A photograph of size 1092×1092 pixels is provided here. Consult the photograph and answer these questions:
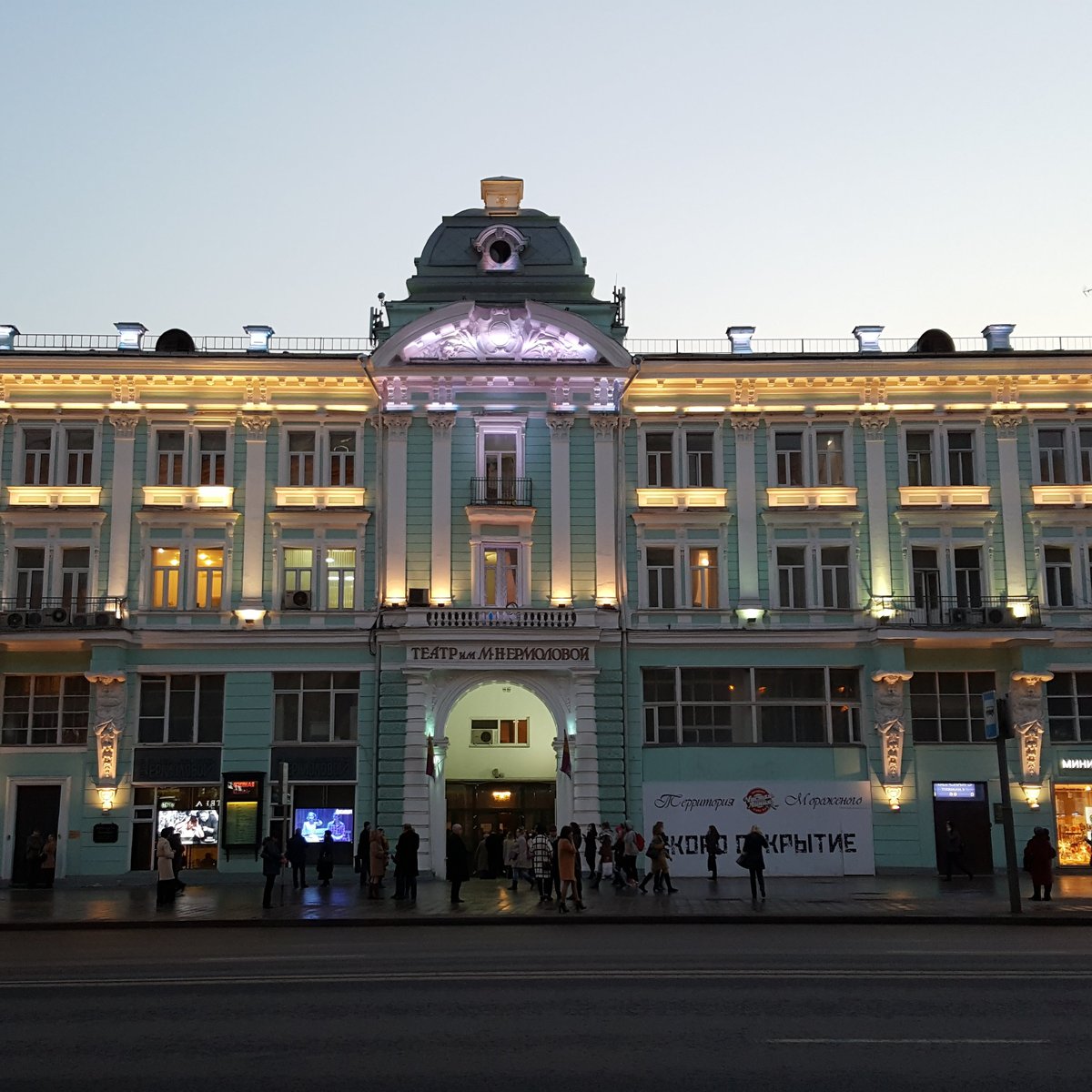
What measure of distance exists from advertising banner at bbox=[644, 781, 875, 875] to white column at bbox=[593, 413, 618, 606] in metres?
6.11

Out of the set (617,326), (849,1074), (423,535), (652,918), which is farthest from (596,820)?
(849,1074)

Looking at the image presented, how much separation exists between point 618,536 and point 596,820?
8.66m

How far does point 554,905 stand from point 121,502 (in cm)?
2031

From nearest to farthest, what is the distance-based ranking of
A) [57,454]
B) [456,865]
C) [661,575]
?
[456,865] < [57,454] < [661,575]

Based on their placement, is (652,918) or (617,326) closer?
(652,918)

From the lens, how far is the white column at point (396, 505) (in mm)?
40656

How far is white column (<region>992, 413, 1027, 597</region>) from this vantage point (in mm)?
41812

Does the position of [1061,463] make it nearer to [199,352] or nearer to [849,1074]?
[199,352]

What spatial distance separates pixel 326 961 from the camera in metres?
18.7

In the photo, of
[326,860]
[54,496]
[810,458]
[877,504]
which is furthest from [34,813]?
[877,504]

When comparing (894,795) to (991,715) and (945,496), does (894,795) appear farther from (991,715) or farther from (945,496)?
(991,715)

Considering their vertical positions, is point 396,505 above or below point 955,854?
above

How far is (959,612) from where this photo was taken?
40750 millimetres

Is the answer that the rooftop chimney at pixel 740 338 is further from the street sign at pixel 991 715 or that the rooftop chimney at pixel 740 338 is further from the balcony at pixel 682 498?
the street sign at pixel 991 715
